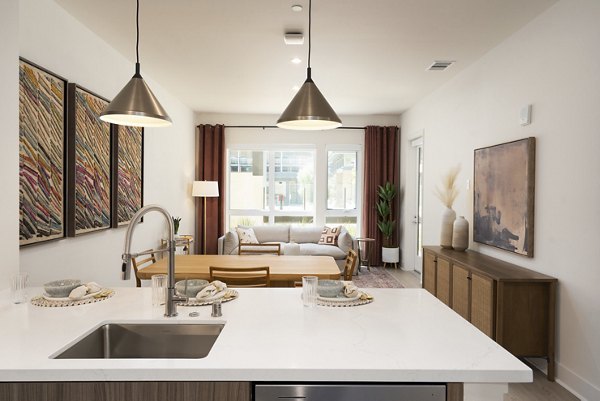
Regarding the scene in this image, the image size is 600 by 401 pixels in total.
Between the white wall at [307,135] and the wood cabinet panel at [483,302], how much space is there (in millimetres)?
4358

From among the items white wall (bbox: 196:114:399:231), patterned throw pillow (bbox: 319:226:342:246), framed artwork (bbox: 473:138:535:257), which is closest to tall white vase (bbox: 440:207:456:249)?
framed artwork (bbox: 473:138:535:257)

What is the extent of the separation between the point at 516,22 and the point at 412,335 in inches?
117

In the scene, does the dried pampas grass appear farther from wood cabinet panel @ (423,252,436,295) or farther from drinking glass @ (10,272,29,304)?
drinking glass @ (10,272,29,304)

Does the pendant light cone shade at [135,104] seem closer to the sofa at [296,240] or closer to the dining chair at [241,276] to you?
the dining chair at [241,276]

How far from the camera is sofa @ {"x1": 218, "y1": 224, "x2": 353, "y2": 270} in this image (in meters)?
6.50

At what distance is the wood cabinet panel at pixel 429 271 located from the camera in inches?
175

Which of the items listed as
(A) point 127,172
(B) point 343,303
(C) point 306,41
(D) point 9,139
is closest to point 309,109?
(B) point 343,303

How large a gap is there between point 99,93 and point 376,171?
15.9 feet

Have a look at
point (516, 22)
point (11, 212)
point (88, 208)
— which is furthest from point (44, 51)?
point (516, 22)

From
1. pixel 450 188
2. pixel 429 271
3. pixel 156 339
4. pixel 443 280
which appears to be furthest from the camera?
pixel 450 188

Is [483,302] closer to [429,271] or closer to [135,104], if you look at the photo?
[429,271]

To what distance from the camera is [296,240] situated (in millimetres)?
7125

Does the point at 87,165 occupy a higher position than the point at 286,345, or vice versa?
the point at 87,165

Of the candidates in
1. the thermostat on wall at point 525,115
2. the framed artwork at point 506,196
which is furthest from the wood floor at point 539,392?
the thermostat on wall at point 525,115
